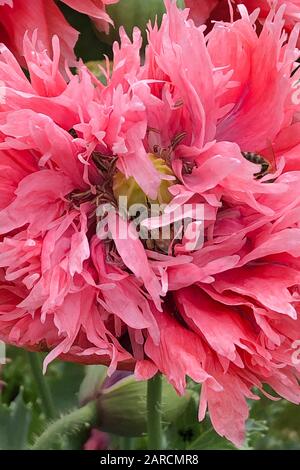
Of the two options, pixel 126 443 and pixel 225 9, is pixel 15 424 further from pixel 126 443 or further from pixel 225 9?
pixel 225 9

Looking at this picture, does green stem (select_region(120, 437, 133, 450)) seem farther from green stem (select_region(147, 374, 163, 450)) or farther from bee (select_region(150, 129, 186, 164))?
bee (select_region(150, 129, 186, 164))

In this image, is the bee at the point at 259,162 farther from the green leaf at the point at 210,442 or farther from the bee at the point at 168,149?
the green leaf at the point at 210,442

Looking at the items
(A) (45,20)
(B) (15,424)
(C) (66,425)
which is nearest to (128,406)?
(C) (66,425)

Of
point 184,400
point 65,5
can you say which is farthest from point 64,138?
point 184,400

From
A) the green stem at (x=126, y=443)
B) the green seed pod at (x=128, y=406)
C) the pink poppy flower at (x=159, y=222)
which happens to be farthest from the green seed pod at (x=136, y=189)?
the green stem at (x=126, y=443)
